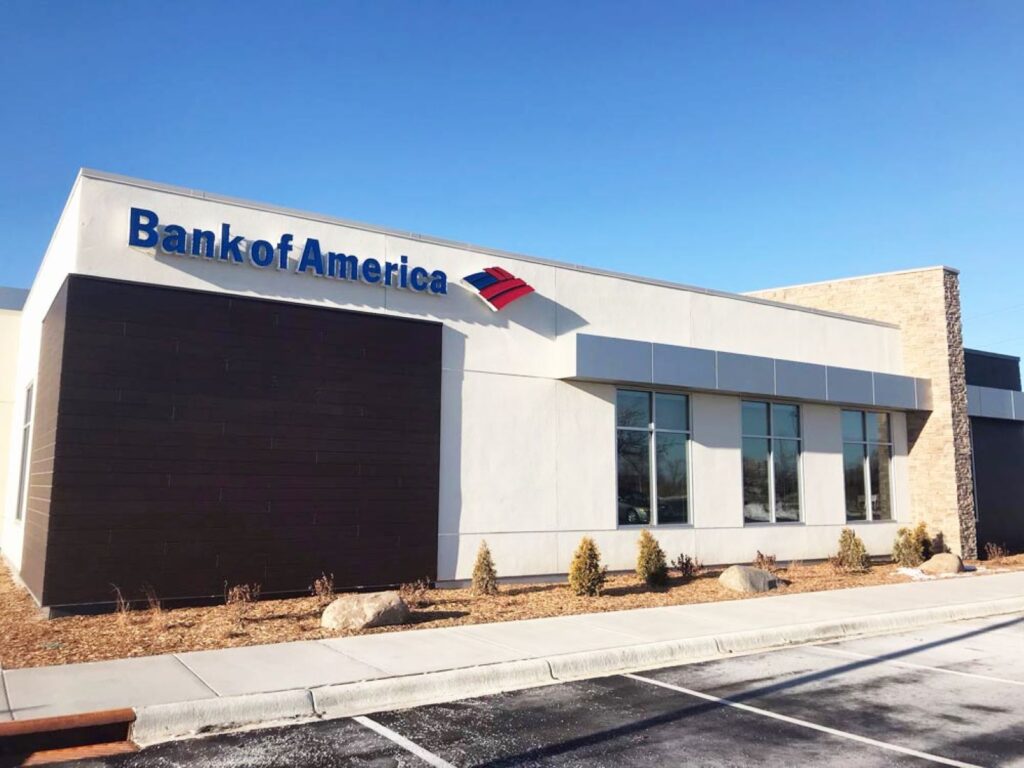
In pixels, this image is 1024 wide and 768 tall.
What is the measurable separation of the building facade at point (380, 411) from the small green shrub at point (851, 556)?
1.12 metres

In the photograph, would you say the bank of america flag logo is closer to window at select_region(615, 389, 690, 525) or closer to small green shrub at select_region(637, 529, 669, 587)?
window at select_region(615, 389, 690, 525)

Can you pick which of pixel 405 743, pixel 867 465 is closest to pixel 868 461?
pixel 867 465

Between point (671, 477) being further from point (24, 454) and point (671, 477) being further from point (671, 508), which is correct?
point (24, 454)

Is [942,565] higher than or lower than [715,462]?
lower

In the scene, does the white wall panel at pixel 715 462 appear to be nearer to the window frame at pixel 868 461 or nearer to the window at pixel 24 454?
Result: the window frame at pixel 868 461

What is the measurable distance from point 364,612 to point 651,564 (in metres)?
5.94

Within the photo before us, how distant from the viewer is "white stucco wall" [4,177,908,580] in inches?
493

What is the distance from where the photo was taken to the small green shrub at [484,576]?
1366 cm

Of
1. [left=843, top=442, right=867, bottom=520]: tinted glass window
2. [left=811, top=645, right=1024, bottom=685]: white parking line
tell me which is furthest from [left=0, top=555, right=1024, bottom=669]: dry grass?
[left=843, top=442, right=867, bottom=520]: tinted glass window

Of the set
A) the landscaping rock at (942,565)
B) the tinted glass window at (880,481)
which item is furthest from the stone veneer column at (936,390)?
the landscaping rock at (942,565)

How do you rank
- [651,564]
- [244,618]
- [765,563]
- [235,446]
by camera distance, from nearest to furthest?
1. [244,618]
2. [235,446]
3. [651,564]
4. [765,563]

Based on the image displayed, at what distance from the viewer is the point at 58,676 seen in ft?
26.3

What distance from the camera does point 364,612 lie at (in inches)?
427

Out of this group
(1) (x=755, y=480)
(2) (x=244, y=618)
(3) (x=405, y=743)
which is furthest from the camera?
(1) (x=755, y=480)
